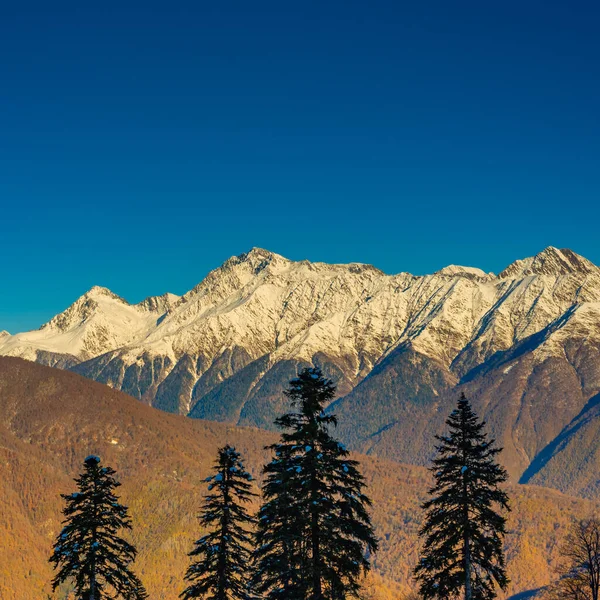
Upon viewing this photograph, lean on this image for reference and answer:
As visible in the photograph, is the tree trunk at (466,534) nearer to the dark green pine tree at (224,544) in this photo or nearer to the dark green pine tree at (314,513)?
the dark green pine tree at (314,513)

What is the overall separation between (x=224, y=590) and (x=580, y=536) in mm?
33349

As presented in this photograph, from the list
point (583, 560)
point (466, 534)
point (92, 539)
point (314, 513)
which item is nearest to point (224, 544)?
point (92, 539)

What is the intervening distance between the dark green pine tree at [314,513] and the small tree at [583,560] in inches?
1308

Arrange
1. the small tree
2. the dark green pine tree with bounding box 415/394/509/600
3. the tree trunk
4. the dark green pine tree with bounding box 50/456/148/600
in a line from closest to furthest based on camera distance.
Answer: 1. the dark green pine tree with bounding box 415/394/509/600
2. the tree trunk
3. the dark green pine tree with bounding box 50/456/148/600
4. the small tree

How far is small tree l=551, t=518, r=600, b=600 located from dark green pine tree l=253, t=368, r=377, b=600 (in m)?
33.2

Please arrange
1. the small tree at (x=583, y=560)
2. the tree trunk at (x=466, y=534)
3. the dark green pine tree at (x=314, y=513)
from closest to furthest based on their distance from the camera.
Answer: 1. the dark green pine tree at (x=314, y=513)
2. the tree trunk at (x=466, y=534)
3. the small tree at (x=583, y=560)

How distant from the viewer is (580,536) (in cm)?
6669

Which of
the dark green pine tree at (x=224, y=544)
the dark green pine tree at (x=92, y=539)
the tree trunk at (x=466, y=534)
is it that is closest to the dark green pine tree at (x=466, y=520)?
the tree trunk at (x=466, y=534)

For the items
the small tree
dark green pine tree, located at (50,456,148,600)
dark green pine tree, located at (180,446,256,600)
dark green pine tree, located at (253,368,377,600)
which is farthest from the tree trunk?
the small tree

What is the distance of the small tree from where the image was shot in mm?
66312

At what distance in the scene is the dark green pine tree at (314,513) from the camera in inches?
1548

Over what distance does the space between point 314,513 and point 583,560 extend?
39039 mm

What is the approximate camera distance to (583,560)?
226ft

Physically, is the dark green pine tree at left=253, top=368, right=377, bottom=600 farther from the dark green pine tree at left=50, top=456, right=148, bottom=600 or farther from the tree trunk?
the dark green pine tree at left=50, top=456, right=148, bottom=600
